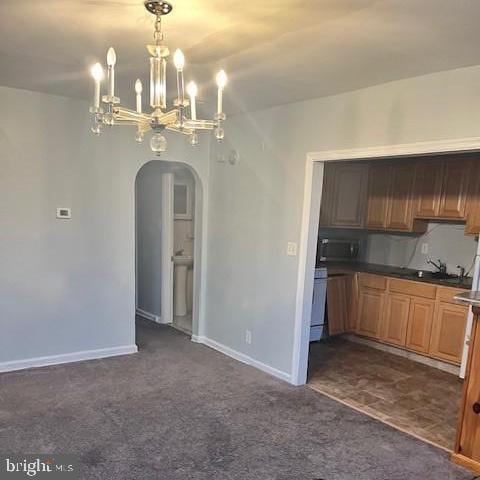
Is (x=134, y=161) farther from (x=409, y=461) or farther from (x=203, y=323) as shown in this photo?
(x=409, y=461)

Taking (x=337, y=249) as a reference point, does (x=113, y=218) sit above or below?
above

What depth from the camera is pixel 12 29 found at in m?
2.10


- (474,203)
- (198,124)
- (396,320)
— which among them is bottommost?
(396,320)

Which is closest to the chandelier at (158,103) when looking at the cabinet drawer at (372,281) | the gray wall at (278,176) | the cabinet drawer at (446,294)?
the gray wall at (278,176)

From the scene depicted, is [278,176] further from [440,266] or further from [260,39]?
[440,266]

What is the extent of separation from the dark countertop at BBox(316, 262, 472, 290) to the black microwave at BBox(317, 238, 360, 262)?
0.09m

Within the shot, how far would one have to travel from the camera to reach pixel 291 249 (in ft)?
11.5

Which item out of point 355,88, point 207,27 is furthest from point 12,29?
point 355,88

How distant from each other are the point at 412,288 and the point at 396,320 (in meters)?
0.41

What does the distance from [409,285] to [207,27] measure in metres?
3.30

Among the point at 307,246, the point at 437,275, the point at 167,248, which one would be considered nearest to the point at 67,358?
the point at 167,248

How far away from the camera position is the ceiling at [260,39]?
5.83ft

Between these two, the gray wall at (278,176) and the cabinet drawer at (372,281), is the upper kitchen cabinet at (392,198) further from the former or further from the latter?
Answer: the gray wall at (278,176)

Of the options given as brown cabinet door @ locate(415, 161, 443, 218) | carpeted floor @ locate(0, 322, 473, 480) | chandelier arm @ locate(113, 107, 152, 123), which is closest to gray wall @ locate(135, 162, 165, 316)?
carpeted floor @ locate(0, 322, 473, 480)
